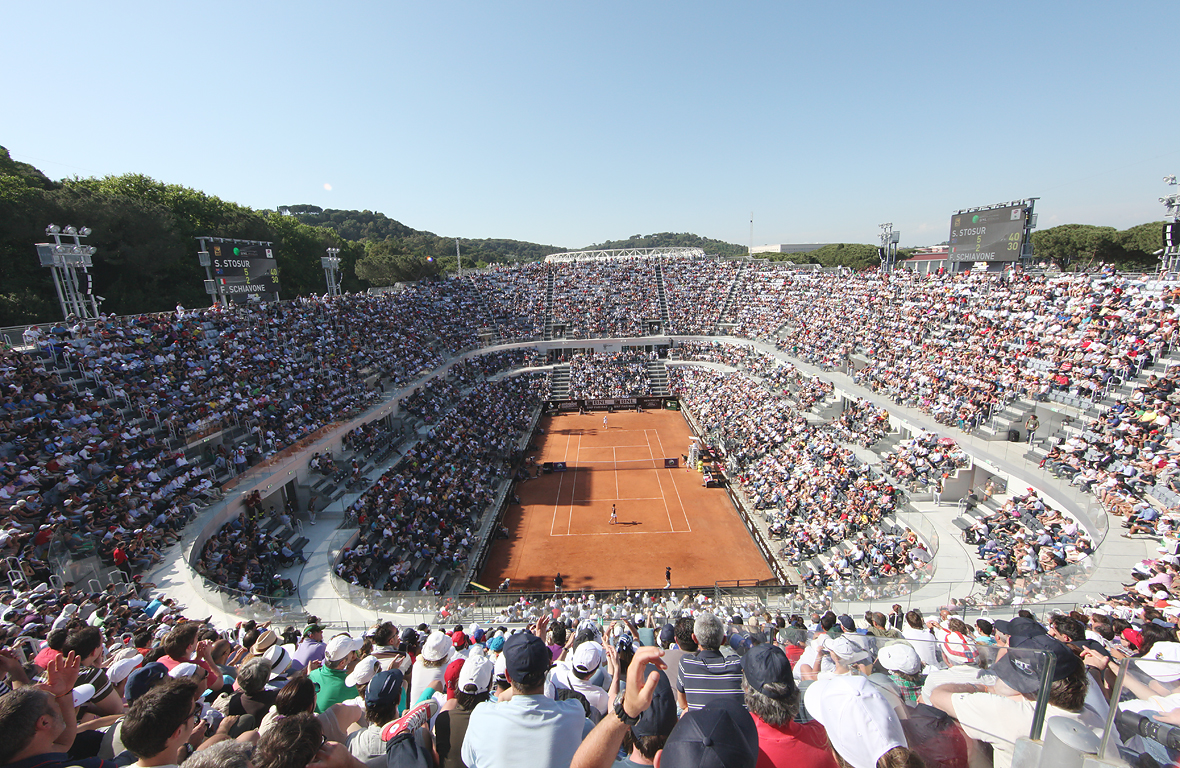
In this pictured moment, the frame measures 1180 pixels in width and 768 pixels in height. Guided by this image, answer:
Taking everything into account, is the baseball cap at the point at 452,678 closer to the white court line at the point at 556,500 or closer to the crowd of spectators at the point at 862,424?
the white court line at the point at 556,500

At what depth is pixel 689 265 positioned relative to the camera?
54.1 meters

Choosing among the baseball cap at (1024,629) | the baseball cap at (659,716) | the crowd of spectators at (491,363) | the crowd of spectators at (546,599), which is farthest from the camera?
the crowd of spectators at (491,363)

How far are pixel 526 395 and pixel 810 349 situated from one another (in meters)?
20.1

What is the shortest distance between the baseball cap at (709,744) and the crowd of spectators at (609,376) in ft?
123

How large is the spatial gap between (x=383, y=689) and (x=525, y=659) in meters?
1.37

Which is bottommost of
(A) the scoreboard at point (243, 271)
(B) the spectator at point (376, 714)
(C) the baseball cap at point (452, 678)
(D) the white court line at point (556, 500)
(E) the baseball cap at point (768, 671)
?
(D) the white court line at point (556, 500)

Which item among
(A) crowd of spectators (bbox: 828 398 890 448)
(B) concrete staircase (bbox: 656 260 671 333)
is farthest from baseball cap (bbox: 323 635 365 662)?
(B) concrete staircase (bbox: 656 260 671 333)

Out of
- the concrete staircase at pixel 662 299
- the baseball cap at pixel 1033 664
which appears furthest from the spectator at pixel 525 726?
the concrete staircase at pixel 662 299

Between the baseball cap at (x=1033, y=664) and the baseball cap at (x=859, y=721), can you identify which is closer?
the baseball cap at (x=859, y=721)

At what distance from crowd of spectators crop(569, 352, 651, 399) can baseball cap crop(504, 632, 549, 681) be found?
36997mm

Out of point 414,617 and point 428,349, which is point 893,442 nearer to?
point 414,617

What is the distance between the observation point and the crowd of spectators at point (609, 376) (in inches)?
1604

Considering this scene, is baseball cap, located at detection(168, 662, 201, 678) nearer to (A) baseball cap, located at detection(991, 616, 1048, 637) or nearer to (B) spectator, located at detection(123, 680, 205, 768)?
(B) spectator, located at detection(123, 680, 205, 768)

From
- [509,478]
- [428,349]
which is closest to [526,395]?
[428,349]
